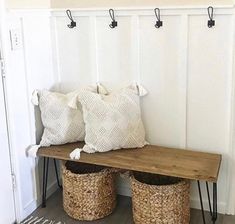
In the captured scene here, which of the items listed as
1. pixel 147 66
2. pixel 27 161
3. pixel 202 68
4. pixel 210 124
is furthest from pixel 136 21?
pixel 27 161

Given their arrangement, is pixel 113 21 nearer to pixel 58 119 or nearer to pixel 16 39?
pixel 16 39

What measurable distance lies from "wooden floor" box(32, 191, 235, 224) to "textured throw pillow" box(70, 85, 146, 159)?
0.47m

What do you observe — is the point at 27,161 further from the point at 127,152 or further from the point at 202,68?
the point at 202,68

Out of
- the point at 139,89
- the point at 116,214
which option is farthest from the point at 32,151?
the point at 139,89

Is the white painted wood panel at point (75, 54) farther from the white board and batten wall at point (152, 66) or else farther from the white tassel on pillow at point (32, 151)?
the white tassel on pillow at point (32, 151)

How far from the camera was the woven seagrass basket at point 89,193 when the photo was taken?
8.20ft

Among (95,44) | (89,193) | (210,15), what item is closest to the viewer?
(210,15)

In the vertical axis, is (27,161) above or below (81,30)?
below

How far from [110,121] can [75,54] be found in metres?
0.59

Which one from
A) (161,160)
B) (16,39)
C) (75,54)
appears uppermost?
(16,39)

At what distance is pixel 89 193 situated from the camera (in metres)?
2.51

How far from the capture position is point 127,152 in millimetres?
2490

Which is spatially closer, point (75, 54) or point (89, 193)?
point (89, 193)

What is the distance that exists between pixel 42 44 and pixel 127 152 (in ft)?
3.03
